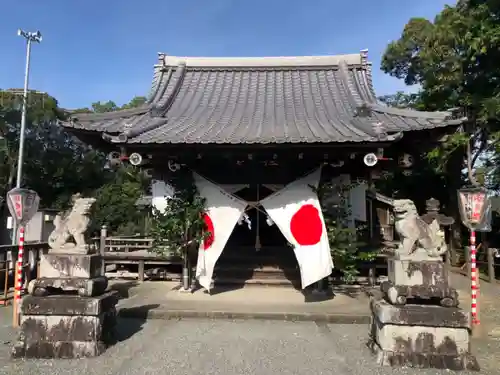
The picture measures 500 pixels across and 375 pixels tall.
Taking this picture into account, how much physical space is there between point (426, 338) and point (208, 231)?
4.75 m

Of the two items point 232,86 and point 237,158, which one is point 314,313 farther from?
point 232,86

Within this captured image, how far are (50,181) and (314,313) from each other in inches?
948

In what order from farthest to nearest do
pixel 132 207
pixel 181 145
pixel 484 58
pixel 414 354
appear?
pixel 132 207 → pixel 484 58 → pixel 181 145 → pixel 414 354

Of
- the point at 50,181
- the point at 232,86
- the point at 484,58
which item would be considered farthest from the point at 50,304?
the point at 50,181

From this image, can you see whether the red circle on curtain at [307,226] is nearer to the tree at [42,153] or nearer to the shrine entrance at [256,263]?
the shrine entrance at [256,263]

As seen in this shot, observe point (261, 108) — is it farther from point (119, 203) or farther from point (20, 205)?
point (119, 203)

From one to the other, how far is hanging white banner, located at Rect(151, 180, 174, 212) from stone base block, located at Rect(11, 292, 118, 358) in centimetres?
414

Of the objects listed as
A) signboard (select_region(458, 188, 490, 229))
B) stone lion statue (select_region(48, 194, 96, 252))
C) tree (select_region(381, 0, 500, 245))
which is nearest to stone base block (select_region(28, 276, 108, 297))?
stone lion statue (select_region(48, 194, 96, 252))

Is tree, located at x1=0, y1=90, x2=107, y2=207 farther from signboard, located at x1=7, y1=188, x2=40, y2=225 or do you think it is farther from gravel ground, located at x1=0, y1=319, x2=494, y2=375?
gravel ground, located at x1=0, y1=319, x2=494, y2=375

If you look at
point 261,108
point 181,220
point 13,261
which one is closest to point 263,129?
point 261,108

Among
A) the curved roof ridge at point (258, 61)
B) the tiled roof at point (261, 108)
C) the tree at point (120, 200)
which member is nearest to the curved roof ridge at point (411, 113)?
the tiled roof at point (261, 108)

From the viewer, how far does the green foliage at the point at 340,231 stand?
318 inches

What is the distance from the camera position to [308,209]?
8.05 metres

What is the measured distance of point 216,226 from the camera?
27.2 ft
